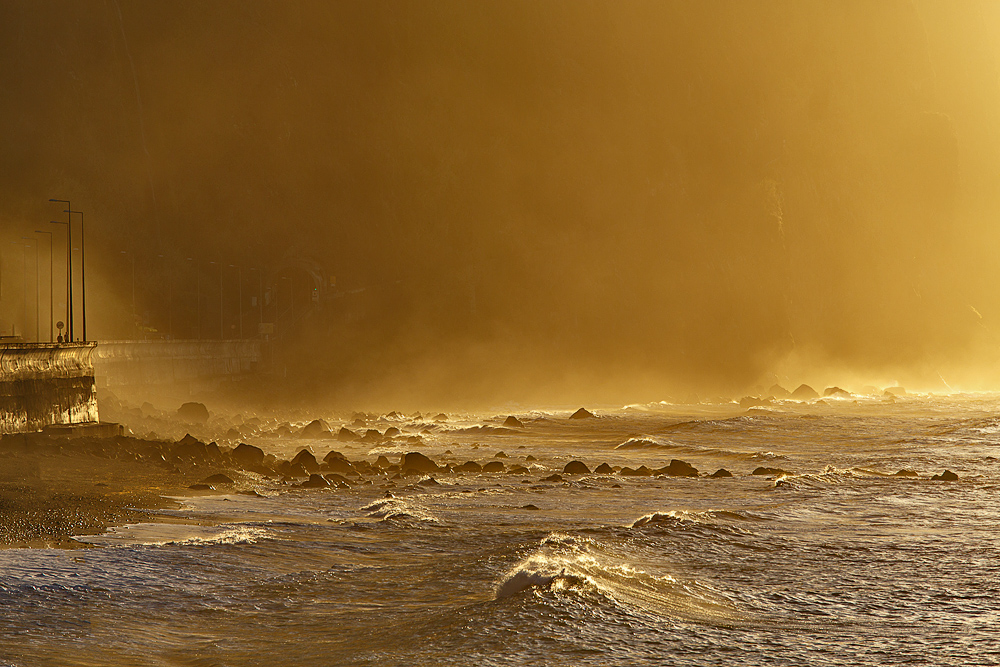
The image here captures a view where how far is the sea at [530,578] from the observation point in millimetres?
10344

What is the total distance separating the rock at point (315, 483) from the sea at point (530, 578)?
41 cm

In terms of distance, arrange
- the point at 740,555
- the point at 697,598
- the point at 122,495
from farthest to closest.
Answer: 1. the point at 122,495
2. the point at 740,555
3. the point at 697,598

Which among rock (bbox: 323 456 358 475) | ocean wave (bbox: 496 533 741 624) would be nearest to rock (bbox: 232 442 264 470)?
rock (bbox: 323 456 358 475)

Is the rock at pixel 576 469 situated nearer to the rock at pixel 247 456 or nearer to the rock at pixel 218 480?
the rock at pixel 247 456

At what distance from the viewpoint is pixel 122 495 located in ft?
69.7

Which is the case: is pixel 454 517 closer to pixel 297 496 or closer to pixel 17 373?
pixel 297 496

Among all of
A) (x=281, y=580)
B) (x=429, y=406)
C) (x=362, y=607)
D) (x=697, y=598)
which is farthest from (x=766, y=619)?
(x=429, y=406)

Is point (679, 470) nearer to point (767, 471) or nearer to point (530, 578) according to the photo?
point (767, 471)

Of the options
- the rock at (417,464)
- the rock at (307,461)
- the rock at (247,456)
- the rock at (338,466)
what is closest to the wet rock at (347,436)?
the rock at (247,456)

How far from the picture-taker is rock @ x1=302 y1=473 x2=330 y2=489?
81.5 ft

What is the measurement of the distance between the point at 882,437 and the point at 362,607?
37.2m

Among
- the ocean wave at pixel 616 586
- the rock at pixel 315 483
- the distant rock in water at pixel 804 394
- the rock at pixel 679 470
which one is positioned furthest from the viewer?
the distant rock in water at pixel 804 394

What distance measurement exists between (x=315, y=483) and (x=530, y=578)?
13.5 m

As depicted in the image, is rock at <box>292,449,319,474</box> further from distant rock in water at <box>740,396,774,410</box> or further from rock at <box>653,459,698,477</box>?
distant rock in water at <box>740,396,774,410</box>
